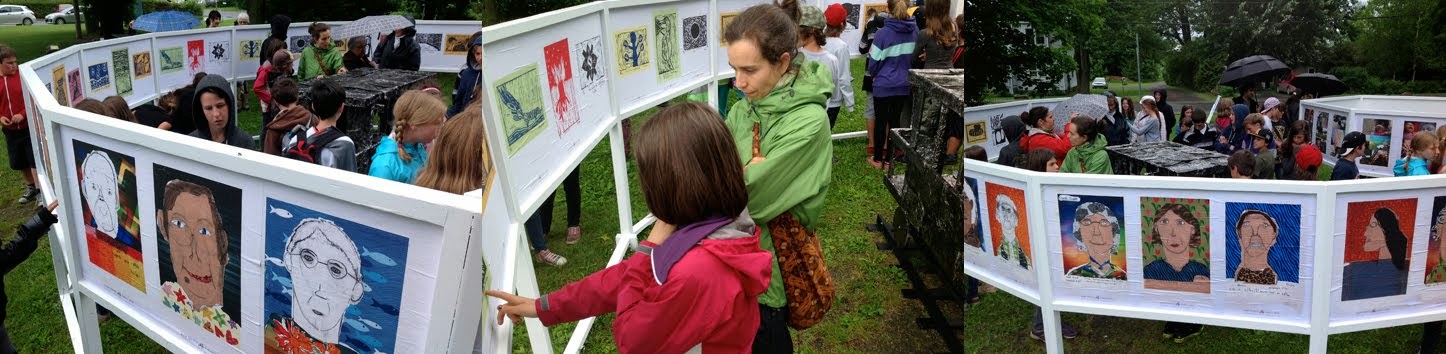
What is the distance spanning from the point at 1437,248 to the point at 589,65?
1648 mm

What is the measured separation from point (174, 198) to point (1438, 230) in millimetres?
2073

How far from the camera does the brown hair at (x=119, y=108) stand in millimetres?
1118

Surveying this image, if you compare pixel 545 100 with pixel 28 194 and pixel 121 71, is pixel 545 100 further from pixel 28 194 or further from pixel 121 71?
pixel 28 194

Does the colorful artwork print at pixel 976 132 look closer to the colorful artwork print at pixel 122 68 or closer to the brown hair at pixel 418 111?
the brown hair at pixel 418 111

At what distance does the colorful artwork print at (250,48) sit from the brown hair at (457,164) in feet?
0.90

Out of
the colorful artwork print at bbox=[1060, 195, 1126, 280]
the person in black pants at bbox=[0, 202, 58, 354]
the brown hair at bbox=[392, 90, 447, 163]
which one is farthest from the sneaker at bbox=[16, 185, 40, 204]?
the colorful artwork print at bbox=[1060, 195, 1126, 280]

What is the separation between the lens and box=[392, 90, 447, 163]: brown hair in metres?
1.00

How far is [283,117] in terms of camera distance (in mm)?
1028

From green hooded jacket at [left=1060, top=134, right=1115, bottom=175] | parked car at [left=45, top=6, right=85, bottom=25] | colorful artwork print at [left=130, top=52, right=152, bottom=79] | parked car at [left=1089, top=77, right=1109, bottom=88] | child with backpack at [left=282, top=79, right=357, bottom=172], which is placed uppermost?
parked car at [left=45, top=6, right=85, bottom=25]

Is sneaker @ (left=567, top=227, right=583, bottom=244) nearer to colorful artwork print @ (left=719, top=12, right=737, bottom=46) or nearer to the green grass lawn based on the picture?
the green grass lawn

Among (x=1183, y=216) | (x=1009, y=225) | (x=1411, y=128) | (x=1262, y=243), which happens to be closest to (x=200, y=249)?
(x=1009, y=225)

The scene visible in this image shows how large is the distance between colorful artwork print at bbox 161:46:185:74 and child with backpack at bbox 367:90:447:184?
0.32 m

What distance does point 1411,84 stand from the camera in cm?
172

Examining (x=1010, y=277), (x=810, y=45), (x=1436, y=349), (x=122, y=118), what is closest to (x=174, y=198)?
(x=122, y=118)
